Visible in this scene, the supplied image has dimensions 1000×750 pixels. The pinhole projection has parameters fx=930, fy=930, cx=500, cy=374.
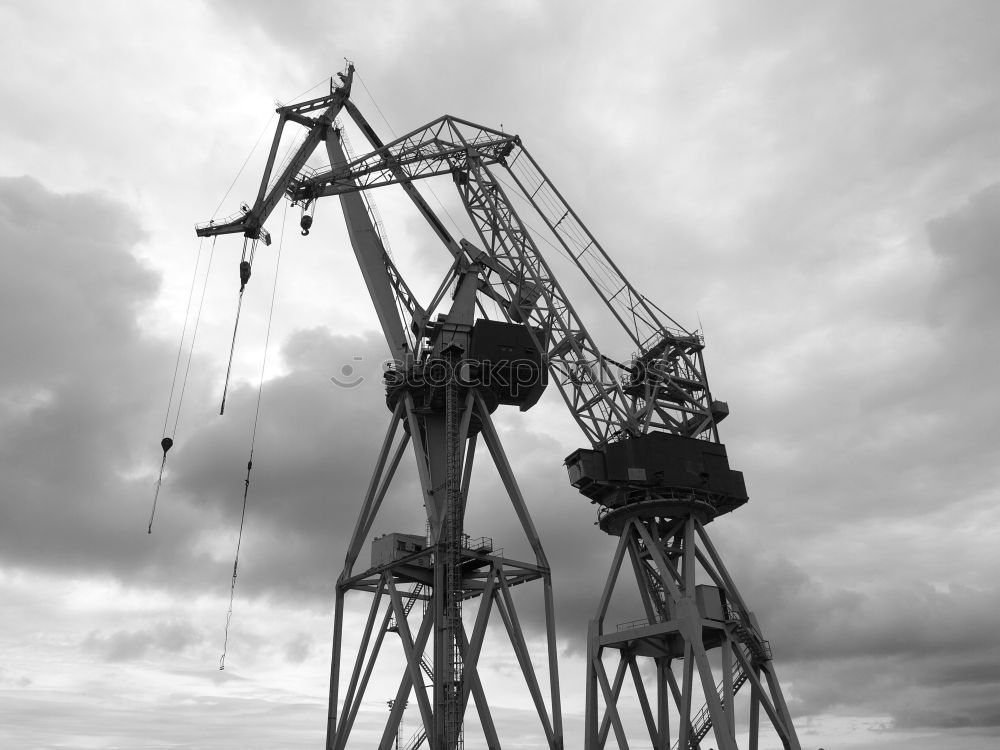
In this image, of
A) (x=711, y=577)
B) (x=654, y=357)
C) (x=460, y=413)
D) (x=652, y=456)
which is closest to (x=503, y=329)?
(x=460, y=413)

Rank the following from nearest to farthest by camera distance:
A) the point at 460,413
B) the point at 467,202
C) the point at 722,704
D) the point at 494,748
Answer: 1. the point at 722,704
2. the point at 494,748
3. the point at 460,413
4. the point at 467,202

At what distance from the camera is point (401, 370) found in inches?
1950

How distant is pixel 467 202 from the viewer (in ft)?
171

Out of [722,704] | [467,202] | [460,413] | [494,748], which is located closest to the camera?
Answer: [722,704]

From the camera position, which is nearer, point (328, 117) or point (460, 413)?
point (460, 413)

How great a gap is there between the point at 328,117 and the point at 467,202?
10.2m

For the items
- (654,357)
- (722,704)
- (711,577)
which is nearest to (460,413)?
(654,357)

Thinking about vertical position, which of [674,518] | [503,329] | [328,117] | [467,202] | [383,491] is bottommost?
[674,518]

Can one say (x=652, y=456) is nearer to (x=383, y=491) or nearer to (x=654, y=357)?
(x=654, y=357)

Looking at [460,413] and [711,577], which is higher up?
[460,413]

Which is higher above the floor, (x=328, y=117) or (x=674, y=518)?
(x=328, y=117)

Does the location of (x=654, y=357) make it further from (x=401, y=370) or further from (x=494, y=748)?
(x=494, y=748)

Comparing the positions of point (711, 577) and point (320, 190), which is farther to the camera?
point (320, 190)

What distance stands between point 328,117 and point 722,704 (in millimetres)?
38090
